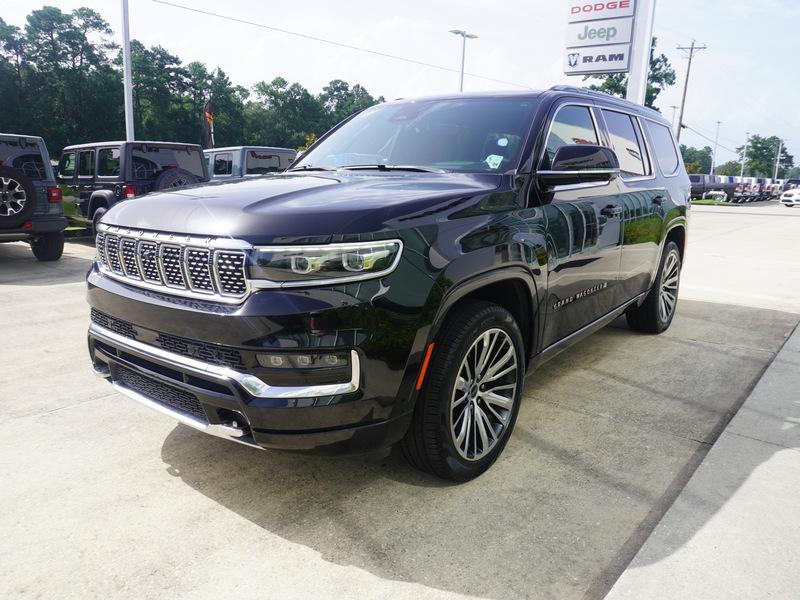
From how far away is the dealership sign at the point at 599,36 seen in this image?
64.5 feet

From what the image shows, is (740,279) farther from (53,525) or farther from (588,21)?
(588,21)

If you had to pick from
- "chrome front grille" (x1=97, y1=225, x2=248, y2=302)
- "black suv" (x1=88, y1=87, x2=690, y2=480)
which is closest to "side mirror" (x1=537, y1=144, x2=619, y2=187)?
"black suv" (x1=88, y1=87, x2=690, y2=480)

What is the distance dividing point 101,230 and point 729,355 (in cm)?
467

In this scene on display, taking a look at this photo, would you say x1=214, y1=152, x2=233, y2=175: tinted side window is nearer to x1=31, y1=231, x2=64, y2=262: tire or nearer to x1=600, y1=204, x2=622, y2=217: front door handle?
x1=31, y1=231, x2=64, y2=262: tire

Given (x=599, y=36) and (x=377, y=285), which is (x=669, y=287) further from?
(x=599, y=36)

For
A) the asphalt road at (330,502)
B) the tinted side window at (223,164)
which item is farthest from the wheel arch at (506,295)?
the tinted side window at (223,164)

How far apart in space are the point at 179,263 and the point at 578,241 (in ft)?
7.25

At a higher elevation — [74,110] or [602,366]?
[74,110]

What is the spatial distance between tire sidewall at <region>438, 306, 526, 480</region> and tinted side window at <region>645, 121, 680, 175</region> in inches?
117

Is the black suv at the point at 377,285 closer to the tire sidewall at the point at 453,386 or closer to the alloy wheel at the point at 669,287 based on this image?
the tire sidewall at the point at 453,386

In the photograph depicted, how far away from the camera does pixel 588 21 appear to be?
20672 mm

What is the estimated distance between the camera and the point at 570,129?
3.75 metres

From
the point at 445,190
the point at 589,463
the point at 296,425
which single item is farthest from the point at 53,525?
the point at 589,463

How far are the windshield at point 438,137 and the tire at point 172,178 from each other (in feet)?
22.1
